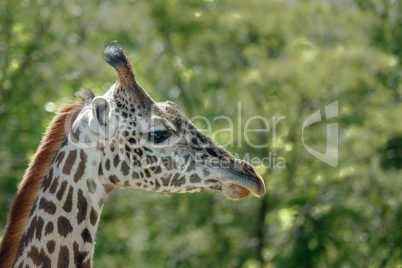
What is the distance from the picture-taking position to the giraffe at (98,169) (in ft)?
11.8

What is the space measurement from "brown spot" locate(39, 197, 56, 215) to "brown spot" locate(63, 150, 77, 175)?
22cm

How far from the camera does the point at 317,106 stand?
14.5m

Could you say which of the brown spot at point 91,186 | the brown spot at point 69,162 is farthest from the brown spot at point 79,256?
the brown spot at point 69,162

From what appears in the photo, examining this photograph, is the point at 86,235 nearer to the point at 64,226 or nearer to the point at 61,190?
the point at 64,226

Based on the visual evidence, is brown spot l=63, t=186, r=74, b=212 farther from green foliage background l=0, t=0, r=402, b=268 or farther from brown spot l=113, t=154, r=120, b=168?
green foliage background l=0, t=0, r=402, b=268

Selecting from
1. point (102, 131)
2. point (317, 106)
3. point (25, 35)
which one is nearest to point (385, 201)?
point (317, 106)

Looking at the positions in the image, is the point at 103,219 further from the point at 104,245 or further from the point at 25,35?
the point at 25,35

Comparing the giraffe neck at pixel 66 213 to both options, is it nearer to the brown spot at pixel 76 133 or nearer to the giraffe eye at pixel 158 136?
the brown spot at pixel 76 133

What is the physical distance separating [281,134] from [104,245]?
16.1 ft

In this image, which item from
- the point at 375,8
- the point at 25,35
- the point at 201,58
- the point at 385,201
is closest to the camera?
the point at 25,35

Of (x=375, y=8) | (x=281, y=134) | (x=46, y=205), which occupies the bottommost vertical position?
(x=46, y=205)

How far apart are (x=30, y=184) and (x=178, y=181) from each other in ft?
3.26

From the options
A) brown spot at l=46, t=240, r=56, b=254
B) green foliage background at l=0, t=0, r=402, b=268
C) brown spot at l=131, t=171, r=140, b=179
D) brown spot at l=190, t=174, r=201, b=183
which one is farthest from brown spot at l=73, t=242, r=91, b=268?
green foliage background at l=0, t=0, r=402, b=268

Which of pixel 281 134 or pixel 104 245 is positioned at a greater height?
pixel 281 134
